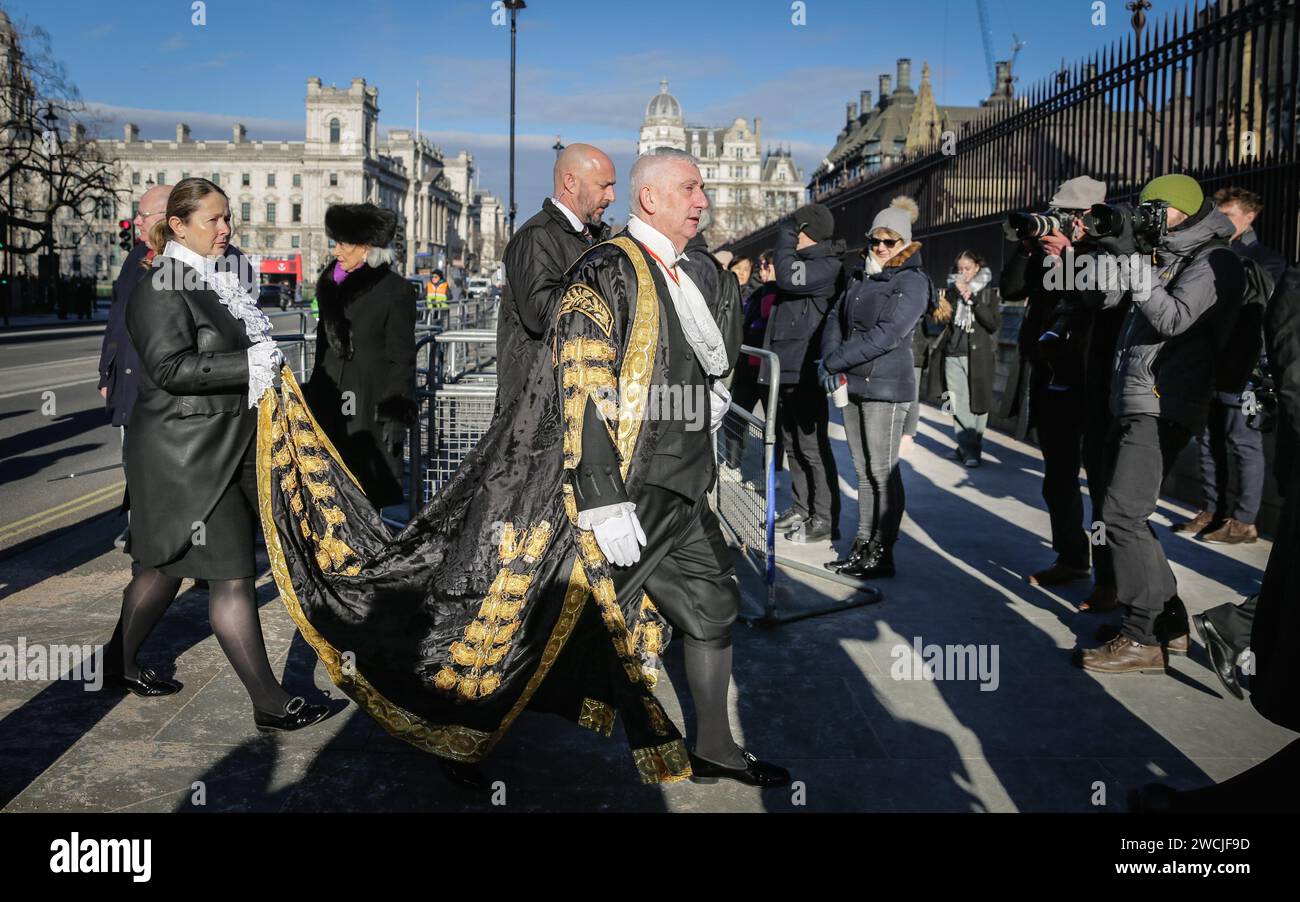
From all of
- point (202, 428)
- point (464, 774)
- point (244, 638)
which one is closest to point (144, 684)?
point (244, 638)

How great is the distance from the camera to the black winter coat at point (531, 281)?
16.3 ft

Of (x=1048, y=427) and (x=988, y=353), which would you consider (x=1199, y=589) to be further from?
(x=988, y=353)

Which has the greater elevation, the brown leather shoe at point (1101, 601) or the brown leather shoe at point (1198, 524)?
the brown leather shoe at point (1198, 524)

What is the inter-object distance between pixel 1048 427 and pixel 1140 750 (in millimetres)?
2485

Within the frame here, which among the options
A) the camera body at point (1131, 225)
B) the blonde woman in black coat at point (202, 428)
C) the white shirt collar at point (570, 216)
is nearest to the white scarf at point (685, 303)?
the blonde woman in black coat at point (202, 428)

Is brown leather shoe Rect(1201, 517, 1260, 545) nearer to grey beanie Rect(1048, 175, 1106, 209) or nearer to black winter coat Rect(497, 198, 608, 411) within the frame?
grey beanie Rect(1048, 175, 1106, 209)

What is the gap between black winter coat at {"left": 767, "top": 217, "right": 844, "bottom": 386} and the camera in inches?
290

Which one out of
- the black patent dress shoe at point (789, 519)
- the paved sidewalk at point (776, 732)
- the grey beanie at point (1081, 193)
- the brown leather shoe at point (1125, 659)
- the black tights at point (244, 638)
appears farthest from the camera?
the black patent dress shoe at point (789, 519)

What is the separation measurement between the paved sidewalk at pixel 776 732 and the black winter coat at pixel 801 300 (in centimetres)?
203

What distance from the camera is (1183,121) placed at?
27.8ft

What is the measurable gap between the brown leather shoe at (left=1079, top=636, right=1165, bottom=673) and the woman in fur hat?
3671 mm

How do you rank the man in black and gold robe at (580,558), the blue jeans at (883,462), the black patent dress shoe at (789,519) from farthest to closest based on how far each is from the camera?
the black patent dress shoe at (789,519) < the blue jeans at (883,462) < the man in black and gold robe at (580,558)

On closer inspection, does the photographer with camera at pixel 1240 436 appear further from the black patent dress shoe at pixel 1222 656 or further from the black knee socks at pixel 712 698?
the black knee socks at pixel 712 698

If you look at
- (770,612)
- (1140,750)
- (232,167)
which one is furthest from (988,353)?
(232,167)
